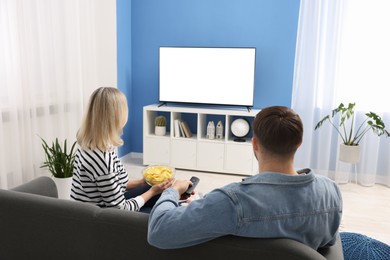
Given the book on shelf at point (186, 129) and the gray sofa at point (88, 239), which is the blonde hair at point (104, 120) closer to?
the gray sofa at point (88, 239)

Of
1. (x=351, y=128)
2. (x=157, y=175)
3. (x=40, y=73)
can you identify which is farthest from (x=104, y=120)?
(x=351, y=128)

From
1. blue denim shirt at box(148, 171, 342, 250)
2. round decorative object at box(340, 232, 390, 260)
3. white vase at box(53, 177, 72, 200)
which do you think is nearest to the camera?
blue denim shirt at box(148, 171, 342, 250)

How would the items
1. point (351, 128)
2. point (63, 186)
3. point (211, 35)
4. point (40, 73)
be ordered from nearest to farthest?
point (63, 186) → point (40, 73) → point (351, 128) → point (211, 35)

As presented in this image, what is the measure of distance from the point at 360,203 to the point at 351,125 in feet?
3.01

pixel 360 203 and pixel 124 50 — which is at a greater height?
pixel 124 50

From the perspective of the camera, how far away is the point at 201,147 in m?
4.31

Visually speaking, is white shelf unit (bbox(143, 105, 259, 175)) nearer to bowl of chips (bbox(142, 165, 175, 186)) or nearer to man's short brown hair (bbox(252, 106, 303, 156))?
bowl of chips (bbox(142, 165, 175, 186))

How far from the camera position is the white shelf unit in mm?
4195

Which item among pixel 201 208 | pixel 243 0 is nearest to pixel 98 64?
pixel 243 0

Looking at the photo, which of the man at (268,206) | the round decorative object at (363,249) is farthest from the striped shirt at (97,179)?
the round decorative object at (363,249)

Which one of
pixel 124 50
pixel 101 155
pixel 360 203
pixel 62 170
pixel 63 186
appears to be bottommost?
pixel 360 203

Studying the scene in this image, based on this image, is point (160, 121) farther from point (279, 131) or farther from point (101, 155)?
point (279, 131)

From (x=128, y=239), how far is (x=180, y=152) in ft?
10.6

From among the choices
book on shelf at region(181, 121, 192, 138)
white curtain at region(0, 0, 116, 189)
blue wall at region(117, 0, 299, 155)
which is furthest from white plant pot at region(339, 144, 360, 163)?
white curtain at region(0, 0, 116, 189)
